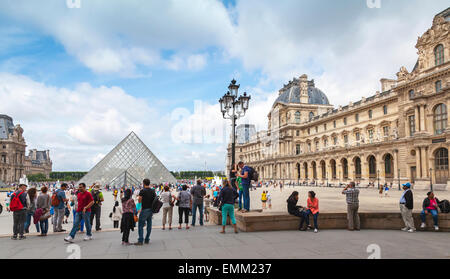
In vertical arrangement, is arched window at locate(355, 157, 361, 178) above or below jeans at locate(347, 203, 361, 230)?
above

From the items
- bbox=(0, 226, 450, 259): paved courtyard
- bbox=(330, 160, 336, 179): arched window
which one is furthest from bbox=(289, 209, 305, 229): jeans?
bbox=(330, 160, 336, 179): arched window

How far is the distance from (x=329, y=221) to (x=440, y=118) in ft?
97.4

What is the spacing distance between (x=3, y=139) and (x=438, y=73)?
110131mm

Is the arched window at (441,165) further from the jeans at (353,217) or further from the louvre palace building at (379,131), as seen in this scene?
the jeans at (353,217)

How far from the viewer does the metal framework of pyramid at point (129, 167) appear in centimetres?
4162

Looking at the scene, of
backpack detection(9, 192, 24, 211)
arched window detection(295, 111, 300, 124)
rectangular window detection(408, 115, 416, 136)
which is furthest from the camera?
arched window detection(295, 111, 300, 124)

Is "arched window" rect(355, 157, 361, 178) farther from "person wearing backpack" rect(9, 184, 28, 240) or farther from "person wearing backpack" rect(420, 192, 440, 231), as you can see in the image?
"person wearing backpack" rect(9, 184, 28, 240)

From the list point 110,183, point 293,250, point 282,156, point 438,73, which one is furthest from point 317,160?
point 293,250

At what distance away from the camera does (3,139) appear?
94.9 metres

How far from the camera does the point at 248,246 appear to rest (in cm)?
606

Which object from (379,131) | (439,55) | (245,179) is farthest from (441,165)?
(245,179)

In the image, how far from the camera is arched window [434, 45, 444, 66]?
1206 inches

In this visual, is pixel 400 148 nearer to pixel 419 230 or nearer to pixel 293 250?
pixel 419 230
